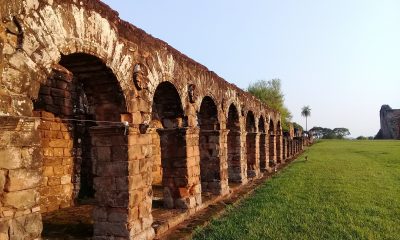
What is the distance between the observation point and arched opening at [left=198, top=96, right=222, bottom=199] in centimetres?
1054

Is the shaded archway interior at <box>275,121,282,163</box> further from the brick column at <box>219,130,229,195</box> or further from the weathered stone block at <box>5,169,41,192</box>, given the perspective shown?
the weathered stone block at <box>5,169,41,192</box>

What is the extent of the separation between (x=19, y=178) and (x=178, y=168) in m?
4.86

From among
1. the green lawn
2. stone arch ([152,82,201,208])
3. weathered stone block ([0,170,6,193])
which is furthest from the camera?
stone arch ([152,82,201,208])

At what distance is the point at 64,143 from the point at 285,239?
5894 mm

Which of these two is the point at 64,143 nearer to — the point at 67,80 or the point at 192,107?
the point at 67,80

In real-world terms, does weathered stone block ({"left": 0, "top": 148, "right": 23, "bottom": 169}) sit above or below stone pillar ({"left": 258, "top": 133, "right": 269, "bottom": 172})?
above

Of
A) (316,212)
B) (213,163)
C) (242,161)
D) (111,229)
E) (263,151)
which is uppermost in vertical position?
(263,151)

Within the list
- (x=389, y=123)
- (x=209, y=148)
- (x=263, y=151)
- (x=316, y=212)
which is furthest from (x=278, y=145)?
(x=389, y=123)

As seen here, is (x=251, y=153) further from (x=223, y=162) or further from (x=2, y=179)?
(x=2, y=179)

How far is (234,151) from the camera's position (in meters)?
13.1

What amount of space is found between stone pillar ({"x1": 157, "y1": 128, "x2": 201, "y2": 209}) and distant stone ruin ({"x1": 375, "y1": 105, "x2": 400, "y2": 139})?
6112 cm

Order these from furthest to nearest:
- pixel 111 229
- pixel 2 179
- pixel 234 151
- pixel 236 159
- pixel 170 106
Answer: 1. pixel 234 151
2. pixel 236 159
3. pixel 170 106
4. pixel 111 229
5. pixel 2 179

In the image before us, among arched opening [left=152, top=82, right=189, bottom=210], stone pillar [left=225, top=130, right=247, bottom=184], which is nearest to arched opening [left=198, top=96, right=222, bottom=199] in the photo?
arched opening [left=152, top=82, right=189, bottom=210]

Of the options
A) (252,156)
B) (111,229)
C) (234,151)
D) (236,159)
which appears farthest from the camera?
(252,156)
